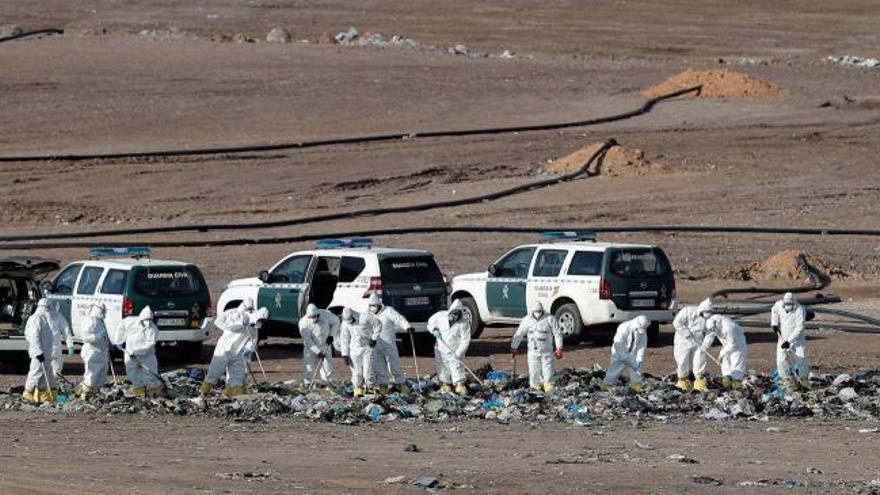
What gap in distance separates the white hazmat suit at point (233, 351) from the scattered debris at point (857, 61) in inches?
1898

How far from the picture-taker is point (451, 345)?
25.2 metres

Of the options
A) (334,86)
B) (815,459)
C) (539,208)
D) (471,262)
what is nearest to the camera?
(815,459)

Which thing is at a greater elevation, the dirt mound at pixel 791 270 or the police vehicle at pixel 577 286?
the police vehicle at pixel 577 286

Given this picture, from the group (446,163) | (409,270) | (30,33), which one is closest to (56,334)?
(409,270)

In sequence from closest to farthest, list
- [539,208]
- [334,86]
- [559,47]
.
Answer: [539,208]
[334,86]
[559,47]

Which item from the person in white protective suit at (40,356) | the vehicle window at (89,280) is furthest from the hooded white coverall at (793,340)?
the vehicle window at (89,280)

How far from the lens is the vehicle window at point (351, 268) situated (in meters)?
30.1

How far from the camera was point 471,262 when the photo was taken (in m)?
40.2

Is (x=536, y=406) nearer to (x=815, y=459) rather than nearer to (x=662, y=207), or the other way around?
(x=815, y=459)

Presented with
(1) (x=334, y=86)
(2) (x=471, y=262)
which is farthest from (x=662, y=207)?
(1) (x=334, y=86)

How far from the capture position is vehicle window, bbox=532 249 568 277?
31.5 meters

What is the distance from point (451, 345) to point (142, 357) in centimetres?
376

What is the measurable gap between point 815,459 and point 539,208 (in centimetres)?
2712

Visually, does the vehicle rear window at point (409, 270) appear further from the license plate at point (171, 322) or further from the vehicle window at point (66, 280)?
the vehicle window at point (66, 280)
